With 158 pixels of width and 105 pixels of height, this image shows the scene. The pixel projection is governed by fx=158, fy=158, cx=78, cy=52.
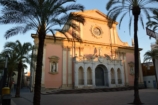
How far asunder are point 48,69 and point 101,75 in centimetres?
1090

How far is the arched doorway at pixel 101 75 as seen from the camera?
3120 cm

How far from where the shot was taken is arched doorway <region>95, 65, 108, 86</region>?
31.2 metres

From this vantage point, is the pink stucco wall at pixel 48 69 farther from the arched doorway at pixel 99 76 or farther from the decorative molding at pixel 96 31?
the decorative molding at pixel 96 31

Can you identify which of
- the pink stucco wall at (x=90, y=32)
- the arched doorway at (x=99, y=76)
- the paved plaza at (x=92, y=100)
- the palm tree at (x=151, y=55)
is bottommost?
the paved plaza at (x=92, y=100)

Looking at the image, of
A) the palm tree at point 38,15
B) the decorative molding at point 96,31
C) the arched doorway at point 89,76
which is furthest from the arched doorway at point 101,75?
the palm tree at point 38,15

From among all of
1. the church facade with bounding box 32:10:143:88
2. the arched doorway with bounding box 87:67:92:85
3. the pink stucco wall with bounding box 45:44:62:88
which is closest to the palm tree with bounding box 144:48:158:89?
the church facade with bounding box 32:10:143:88

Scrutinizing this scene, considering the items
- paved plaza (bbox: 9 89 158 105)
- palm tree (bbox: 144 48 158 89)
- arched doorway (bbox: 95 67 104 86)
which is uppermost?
palm tree (bbox: 144 48 158 89)

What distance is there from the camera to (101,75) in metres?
31.8

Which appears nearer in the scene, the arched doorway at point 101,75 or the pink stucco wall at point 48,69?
the pink stucco wall at point 48,69

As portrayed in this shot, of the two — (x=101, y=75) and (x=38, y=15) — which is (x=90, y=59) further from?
(x=38, y=15)

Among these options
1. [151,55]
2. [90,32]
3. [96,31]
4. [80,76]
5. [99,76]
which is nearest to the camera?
[80,76]

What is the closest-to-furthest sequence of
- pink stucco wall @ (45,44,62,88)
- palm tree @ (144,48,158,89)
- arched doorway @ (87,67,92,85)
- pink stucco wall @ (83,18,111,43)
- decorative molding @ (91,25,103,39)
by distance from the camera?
pink stucco wall @ (45,44,62,88), arched doorway @ (87,67,92,85), palm tree @ (144,48,158,89), pink stucco wall @ (83,18,111,43), decorative molding @ (91,25,103,39)

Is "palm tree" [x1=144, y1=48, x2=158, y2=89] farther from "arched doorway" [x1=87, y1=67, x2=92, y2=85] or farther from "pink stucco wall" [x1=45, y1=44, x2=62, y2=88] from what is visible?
"pink stucco wall" [x1=45, y1=44, x2=62, y2=88]

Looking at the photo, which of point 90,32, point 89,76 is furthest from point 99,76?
point 90,32
